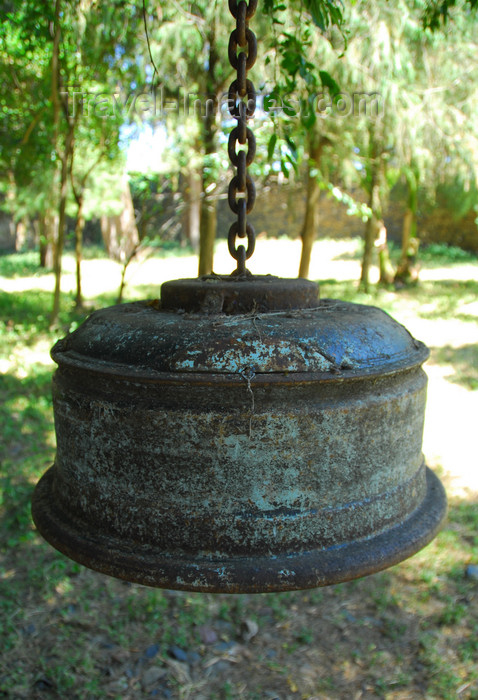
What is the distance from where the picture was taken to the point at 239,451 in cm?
140

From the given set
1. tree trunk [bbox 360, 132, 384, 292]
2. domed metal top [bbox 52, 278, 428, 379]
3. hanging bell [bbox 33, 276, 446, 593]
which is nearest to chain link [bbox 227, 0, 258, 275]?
domed metal top [bbox 52, 278, 428, 379]

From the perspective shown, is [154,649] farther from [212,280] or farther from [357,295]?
[357,295]

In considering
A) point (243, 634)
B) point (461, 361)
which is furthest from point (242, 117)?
point (461, 361)

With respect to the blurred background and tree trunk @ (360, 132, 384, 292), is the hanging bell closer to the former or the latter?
the blurred background

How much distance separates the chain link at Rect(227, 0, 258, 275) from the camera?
164 cm

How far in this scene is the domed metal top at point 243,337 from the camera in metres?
1.42

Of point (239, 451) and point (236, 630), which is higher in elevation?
point (239, 451)

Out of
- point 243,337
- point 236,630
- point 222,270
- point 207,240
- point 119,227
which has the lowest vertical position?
point 222,270

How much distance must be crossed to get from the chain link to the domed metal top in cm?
20

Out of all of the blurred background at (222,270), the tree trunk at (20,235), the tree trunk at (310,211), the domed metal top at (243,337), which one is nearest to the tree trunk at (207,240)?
the blurred background at (222,270)

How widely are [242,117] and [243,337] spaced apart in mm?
715

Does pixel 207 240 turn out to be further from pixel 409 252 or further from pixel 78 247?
pixel 409 252

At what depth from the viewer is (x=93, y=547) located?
1517mm

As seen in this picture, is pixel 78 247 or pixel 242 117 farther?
pixel 78 247
